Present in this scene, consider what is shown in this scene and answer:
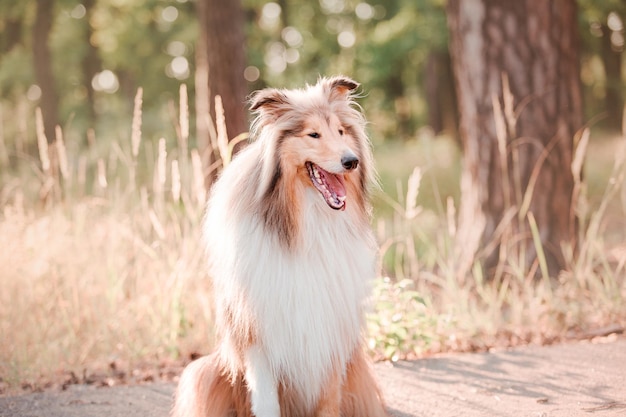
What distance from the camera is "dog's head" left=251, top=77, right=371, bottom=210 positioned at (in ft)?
10.7

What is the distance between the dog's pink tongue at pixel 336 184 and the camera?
333 centimetres

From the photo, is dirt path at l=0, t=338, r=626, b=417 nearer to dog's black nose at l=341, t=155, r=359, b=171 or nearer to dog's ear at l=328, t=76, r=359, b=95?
dog's black nose at l=341, t=155, r=359, b=171

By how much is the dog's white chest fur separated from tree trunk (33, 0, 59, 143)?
14.8 meters

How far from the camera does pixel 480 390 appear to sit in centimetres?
429

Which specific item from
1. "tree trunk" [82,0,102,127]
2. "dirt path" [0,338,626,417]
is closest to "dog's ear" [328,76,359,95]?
"dirt path" [0,338,626,417]

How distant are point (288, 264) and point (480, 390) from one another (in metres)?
1.72

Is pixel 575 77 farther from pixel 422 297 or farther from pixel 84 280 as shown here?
pixel 84 280

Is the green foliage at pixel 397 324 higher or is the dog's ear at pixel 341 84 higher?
the dog's ear at pixel 341 84

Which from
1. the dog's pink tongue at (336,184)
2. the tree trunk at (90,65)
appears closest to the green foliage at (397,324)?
the dog's pink tongue at (336,184)

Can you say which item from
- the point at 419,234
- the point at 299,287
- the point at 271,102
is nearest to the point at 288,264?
the point at 299,287

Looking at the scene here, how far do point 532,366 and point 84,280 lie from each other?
3413mm

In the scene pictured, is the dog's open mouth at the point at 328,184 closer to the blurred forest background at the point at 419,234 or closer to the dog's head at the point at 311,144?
the dog's head at the point at 311,144

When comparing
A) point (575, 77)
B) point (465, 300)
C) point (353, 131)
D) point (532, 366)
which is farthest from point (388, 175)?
point (353, 131)

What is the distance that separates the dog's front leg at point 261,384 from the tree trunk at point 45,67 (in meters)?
14.9
